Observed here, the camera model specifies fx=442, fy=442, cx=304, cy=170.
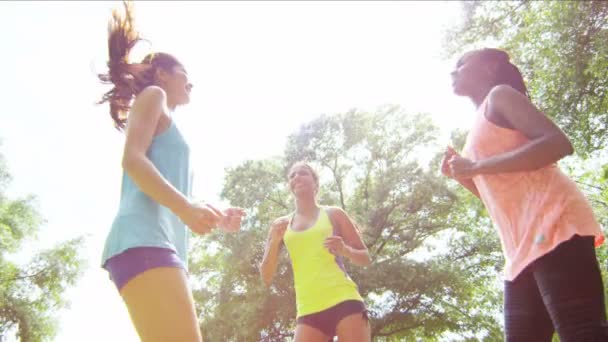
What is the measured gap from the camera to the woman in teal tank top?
1.62m

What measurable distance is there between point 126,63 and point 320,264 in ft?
7.21

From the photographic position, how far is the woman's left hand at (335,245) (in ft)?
11.5

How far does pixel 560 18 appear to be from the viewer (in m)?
8.79

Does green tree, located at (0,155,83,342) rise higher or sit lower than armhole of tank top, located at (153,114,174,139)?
higher

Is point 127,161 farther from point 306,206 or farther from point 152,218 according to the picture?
point 306,206

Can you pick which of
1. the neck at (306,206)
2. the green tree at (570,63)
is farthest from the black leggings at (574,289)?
the green tree at (570,63)

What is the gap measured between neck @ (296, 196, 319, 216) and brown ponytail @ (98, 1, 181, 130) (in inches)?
86.8

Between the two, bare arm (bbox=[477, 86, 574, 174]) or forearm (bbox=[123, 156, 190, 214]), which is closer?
forearm (bbox=[123, 156, 190, 214])

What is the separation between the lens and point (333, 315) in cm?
340

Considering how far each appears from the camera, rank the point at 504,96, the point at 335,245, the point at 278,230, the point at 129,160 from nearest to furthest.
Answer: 1. the point at 129,160
2. the point at 504,96
3. the point at 335,245
4. the point at 278,230

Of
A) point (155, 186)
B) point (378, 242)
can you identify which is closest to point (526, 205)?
point (155, 186)

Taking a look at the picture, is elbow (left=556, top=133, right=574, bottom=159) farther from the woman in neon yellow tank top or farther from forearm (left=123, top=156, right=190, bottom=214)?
the woman in neon yellow tank top

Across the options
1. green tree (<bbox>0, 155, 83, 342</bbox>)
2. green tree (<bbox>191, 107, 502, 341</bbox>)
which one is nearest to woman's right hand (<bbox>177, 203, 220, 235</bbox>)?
green tree (<bbox>191, 107, 502, 341</bbox>)

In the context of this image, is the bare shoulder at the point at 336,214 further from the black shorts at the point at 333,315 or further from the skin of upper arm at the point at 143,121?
the skin of upper arm at the point at 143,121
